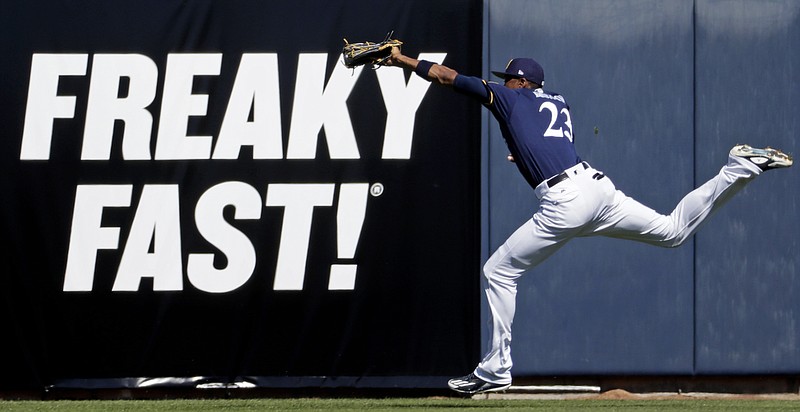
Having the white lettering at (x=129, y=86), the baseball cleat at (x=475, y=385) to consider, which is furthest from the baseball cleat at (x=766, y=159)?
the white lettering at (x=129, y=86)

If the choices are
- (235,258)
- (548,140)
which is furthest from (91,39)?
(548,140)

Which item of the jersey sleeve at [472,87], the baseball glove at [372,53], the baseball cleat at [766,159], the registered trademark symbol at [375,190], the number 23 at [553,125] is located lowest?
the registered trademark symbol at [375,190]

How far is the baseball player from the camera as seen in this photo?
22.5ft

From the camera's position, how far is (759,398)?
8648mm

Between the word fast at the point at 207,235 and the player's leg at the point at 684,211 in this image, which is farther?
the word fast at the point at 207,235

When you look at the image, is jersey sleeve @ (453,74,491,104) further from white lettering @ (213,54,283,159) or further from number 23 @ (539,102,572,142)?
white lettering @ (213,54,283,159)

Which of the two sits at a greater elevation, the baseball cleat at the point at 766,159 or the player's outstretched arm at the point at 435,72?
the player's outstretched arm at the point at 435,72

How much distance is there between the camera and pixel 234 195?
27.5 ft

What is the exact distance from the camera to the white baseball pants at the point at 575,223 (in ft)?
22.6

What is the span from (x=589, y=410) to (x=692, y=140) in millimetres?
2125

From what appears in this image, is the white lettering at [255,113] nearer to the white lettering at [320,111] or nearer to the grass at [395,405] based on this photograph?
the white lettering at [320,111]

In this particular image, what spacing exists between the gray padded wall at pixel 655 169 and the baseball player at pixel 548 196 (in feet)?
4.74

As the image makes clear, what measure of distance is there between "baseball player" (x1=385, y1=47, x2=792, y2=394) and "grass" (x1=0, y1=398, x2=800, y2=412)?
788mm

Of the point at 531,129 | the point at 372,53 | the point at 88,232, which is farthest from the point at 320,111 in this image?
the point at 531,129
